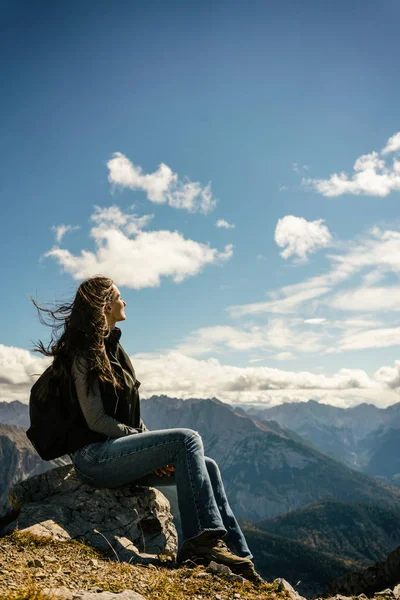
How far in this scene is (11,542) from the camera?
250 inches

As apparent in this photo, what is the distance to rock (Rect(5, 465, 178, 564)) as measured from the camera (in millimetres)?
7168

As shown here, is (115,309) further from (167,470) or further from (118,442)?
(167,470)

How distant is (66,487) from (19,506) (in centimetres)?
102

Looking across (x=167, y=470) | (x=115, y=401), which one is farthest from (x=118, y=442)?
(x=167, y=470)

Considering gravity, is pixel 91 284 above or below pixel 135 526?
above

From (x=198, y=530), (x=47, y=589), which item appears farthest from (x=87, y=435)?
(x=47, y=589)

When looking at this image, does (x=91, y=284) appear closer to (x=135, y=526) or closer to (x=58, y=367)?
(x=58, y=367)

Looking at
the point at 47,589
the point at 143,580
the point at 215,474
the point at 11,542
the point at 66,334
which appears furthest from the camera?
the point at 215,474

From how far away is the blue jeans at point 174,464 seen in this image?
263 inches

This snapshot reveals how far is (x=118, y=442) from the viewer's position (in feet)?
23.5

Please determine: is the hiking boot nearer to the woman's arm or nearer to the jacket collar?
the woman's arm

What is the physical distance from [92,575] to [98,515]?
8.52ft

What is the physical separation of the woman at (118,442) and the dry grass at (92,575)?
601mm

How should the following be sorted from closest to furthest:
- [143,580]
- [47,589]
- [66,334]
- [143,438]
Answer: [47,589] < [143,580] < [143,438] < [66,334]
